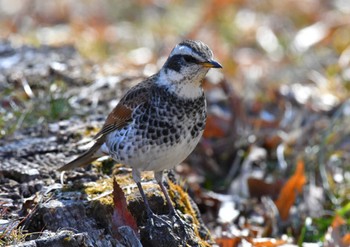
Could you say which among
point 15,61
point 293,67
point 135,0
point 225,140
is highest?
point 135,0

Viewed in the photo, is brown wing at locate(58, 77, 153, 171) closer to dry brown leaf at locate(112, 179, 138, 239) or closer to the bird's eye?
the bird's eye

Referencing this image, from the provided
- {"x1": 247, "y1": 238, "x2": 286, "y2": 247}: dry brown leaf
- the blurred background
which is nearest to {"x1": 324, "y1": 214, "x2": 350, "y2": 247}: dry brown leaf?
the blurred background

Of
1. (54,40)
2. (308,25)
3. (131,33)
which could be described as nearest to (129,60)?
(54,40)

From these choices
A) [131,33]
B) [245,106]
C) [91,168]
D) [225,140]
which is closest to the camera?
[91,168]

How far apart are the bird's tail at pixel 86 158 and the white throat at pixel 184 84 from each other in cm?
86

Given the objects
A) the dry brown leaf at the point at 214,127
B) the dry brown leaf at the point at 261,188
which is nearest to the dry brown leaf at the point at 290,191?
the dry brown leaf at the point at 261,188

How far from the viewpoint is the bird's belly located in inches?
217

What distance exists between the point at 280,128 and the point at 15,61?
3.12 meters

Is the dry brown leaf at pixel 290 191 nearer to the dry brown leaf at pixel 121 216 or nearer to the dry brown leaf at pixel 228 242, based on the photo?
the dry brown leaf at pixel 228 242

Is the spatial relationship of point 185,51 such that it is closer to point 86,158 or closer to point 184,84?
point 184,84

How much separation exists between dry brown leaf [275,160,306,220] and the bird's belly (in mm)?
1866

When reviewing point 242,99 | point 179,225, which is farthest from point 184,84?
point 242,99

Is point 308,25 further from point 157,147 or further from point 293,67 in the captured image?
point 157,147

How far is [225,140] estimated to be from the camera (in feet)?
26.8
